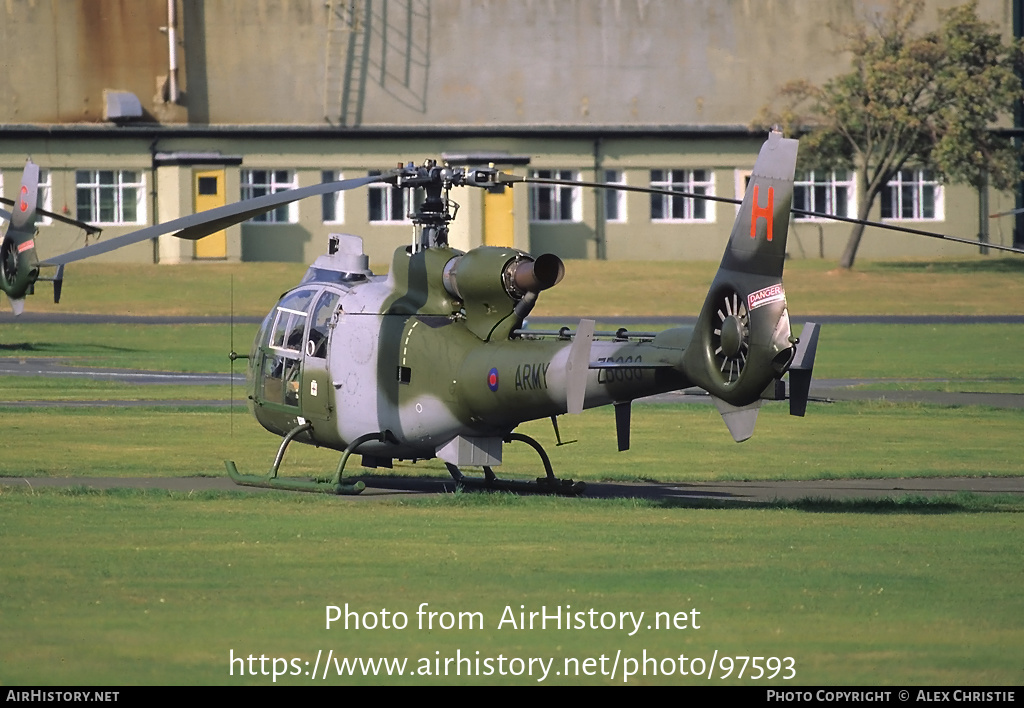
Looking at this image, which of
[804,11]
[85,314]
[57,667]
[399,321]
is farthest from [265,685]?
[804,11]

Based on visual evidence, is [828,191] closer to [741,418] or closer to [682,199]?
[682,199]

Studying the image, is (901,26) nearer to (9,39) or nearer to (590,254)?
(590,254)

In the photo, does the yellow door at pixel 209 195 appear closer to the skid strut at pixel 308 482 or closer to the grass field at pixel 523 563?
the grass field at pixel 523 563

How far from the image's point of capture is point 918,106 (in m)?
63.8

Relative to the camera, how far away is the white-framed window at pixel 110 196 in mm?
62406

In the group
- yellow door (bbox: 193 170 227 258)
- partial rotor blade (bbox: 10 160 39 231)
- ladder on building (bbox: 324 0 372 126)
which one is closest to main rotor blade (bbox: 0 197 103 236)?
partial rotor blade (bbox: 10 160 39 231)

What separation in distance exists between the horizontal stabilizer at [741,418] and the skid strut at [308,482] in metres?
4.63

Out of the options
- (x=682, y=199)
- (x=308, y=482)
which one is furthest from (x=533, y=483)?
(x=682, y=199)

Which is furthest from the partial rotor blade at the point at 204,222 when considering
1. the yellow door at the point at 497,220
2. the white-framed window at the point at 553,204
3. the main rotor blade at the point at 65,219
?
the white-framed window at the point at 553,204

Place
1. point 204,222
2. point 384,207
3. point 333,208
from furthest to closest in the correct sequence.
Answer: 1. point 384,207
2. point 333,208
3. point 204,222

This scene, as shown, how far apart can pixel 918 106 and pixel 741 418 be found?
50.6m

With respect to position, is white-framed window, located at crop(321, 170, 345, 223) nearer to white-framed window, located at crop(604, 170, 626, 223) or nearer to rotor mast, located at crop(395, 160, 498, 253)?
white-framed window, located at crop(604, 170, 626, 223)

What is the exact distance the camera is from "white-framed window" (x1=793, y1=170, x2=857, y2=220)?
68.0 meters

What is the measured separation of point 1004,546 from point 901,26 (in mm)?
51143
